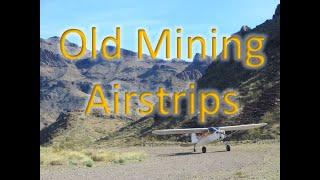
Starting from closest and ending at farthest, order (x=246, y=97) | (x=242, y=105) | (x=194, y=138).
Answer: (x=194, y=138), (x=242, y=105), (x=246, y=97)

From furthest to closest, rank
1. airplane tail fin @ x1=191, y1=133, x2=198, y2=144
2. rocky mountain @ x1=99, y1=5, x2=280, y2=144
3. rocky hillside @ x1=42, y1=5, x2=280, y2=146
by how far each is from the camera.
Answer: rocky hillside @ x1=42, y1=5, x2=280, y2=146, rocky mountain @ x1=99, y1=5, x2=280, y2=144, airplane tail fin @ x1=191, y1=133, x2=198, y2=144

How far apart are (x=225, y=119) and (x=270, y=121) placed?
462 inches

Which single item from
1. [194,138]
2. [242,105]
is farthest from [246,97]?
[194,138]

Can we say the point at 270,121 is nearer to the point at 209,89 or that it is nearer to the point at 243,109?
the point at 243,109

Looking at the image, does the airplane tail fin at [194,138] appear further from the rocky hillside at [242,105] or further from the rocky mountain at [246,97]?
the rocky mountain at [246,97]

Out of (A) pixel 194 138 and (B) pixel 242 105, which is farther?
(B) pixel 242 105

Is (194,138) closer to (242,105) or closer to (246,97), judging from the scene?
(242,105)

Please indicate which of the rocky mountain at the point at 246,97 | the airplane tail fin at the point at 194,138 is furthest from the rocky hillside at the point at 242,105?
the airplane tail fin at the point at 194,138

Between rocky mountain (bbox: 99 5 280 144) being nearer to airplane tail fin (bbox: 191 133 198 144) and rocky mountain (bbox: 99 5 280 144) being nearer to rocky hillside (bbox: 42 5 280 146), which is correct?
rocky hillside (bbox: 42 5 280 146)

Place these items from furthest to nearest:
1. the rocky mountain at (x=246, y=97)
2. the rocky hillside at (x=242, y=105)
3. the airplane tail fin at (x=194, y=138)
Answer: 1. the rocky hillside at (x=242, y=105)
2. the rocky mountain at (x=246, y=97)
3. the airplane tail fin at (x=194, y=138)

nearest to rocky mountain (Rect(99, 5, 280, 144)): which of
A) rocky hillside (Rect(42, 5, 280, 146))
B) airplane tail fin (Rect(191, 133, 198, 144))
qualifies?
rocky hillside (Rect(42, 5, 280, 146))

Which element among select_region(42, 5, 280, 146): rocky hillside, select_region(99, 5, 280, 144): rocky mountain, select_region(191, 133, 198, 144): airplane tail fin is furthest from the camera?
select_region(42, 5, 280, 146): rocky hillside

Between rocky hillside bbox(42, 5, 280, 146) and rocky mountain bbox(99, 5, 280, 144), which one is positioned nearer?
Result: rocky mountain bbox(99, 5, 280, 144)
